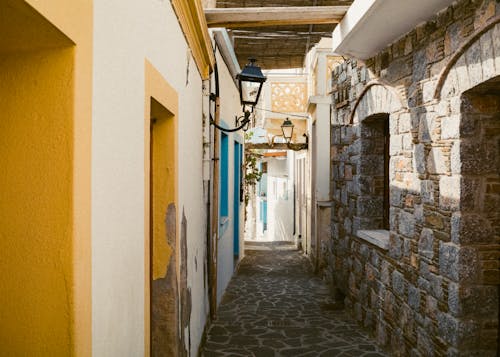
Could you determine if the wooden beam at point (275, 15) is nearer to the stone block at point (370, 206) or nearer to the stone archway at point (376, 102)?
the stone archway at point (376, 102)

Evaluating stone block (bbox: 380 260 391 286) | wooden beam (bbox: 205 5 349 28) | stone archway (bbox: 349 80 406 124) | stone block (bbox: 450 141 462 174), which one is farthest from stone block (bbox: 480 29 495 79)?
stone block (bbox: 380 260 391 286)

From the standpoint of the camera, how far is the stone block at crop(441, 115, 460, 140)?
3.52 m

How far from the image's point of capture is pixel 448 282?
11.9 feet

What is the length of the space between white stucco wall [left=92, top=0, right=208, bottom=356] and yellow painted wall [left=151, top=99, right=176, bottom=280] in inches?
17.1

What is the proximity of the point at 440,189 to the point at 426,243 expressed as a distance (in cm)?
51

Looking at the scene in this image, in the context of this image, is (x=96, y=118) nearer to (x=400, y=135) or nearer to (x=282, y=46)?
(x=400, y=135)

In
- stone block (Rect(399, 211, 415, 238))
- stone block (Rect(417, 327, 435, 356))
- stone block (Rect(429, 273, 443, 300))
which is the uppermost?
stone block (Rect(399, 211, 415, 238))

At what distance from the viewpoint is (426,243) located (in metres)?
4.02

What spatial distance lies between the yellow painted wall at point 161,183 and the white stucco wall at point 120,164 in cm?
43

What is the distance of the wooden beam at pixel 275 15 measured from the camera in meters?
4.65

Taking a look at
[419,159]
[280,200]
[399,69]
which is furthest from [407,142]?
[280,200]

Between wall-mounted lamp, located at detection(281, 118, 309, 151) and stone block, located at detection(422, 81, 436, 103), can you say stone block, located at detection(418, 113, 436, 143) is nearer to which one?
stone block, located at detection(422, 81, 436, 103)

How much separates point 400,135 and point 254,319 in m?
2.99

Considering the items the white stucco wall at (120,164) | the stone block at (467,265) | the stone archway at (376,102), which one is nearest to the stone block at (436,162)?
the stone block at (467,265)
